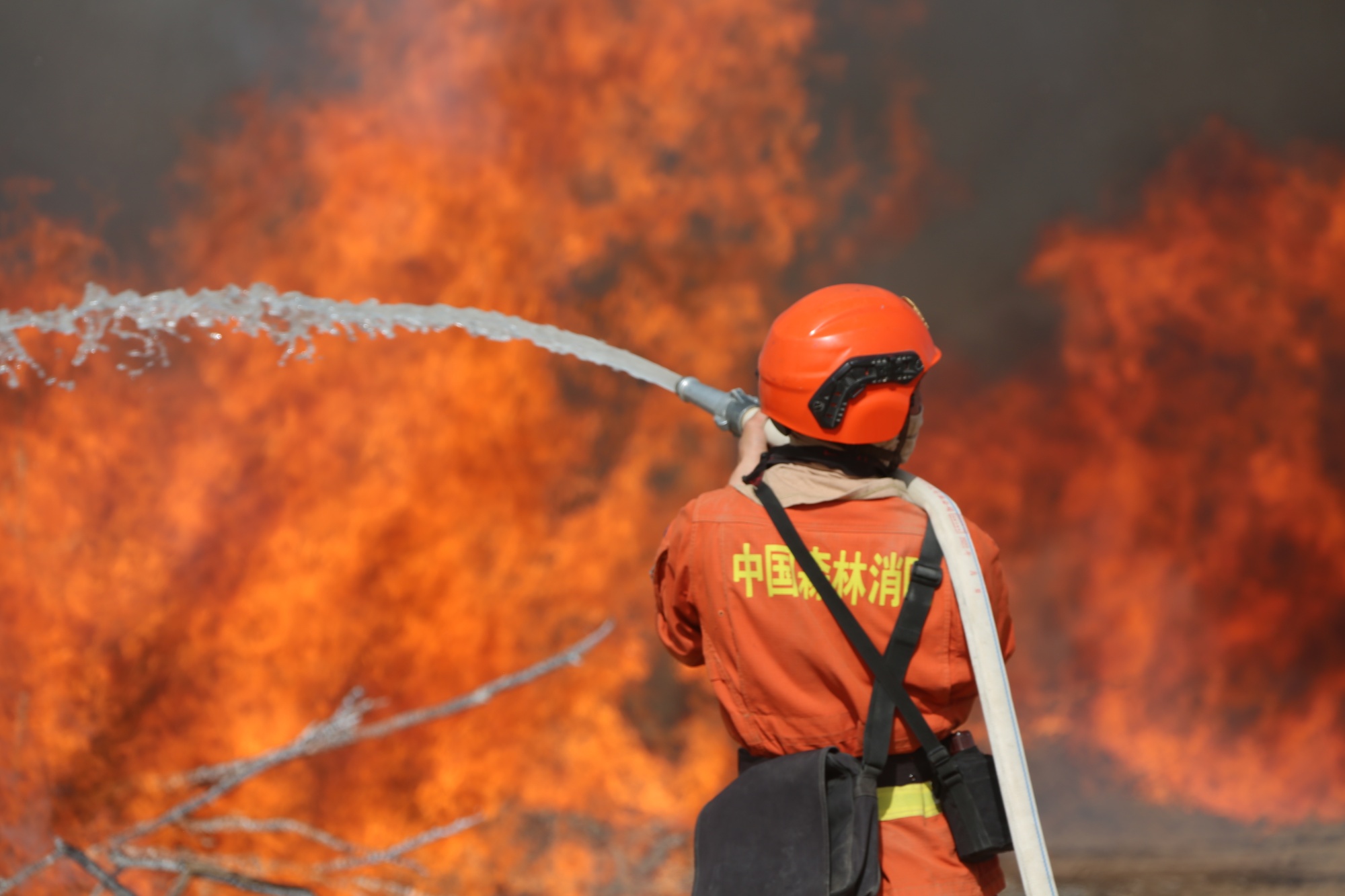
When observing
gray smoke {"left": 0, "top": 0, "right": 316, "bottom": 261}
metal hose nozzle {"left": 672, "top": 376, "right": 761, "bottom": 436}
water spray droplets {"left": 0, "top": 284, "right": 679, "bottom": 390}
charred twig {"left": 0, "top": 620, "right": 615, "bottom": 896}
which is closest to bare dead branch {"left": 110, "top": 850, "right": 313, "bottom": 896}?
charred twig {"left": 0, "top": 620, "right": 615, "bottom": 896}

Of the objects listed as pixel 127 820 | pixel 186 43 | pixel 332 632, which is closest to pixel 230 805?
pixel 127 820

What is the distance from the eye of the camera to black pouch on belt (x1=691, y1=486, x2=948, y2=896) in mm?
1723

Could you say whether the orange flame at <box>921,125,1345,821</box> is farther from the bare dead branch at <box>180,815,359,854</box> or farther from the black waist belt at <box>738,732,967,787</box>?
the black waist belt at <box>738,732,967,787</box>

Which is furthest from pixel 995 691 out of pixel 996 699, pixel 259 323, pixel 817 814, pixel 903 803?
pixel 259 323

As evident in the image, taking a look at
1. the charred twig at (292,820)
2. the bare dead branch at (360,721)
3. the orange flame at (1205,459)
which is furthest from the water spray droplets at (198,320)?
the orange flame at (1205,459)

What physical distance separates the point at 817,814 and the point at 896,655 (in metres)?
0.28

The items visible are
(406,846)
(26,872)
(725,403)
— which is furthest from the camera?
(406,846)

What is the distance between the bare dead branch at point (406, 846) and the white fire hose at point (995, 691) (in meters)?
3.50

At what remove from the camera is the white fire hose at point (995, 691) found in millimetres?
1783

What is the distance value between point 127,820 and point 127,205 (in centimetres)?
265

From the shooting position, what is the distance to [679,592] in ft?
6.41

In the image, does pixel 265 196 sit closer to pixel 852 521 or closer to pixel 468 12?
pixel 468 12

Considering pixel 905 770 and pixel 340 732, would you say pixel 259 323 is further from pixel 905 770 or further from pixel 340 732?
pixel 905 770

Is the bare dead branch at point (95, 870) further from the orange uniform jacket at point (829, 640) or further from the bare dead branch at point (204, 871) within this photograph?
the orange uniform jacket at point (829, 640)
